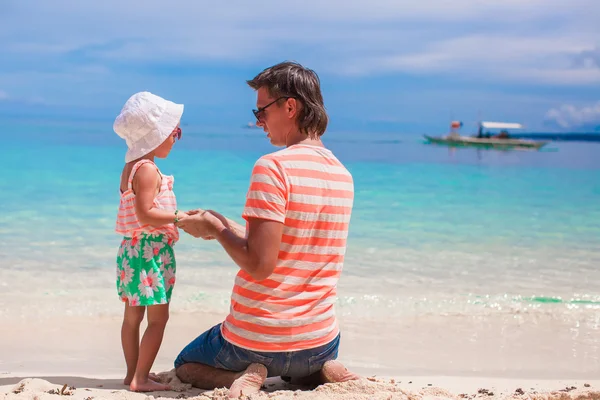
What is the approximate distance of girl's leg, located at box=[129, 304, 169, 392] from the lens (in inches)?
126

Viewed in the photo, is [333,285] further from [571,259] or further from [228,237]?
[571,259]

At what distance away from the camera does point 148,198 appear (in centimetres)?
314

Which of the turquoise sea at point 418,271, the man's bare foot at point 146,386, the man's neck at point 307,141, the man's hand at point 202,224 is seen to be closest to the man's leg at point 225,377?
the man's bare foot at point 146,386

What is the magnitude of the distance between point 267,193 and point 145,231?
0.79 metres

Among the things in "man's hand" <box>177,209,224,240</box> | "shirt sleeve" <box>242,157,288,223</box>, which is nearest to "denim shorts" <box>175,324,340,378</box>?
"man's hand" <box>177,209,224,240</box>

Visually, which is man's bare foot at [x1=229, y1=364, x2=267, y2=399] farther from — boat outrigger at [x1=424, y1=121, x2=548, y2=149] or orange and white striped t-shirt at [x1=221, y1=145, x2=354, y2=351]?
boat outrigger at [x1=424, y1=121, x2=548, y2=149]

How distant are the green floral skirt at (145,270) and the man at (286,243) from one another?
0.34 metres

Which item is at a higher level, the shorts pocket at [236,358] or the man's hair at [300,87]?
the man's hair at [300,87]

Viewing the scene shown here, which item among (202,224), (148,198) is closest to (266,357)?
(202,224)

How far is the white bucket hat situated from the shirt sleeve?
0.74m

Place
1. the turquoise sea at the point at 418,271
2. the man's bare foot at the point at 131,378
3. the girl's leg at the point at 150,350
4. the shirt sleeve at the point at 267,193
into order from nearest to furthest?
the shirt sleeve at the point at 267,193 < the girl's leg at the point at 150,350 < the man's bare foot at the point at 131,378 < the turquoise sea at the point at 418,271

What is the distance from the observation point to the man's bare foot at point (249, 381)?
2871 mm

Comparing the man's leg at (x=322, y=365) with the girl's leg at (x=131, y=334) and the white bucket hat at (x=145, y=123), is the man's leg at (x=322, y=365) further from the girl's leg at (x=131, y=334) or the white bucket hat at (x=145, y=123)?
the white bucket hat at (x=145, y=123)

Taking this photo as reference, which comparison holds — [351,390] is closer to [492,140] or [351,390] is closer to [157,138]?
[157,138]
